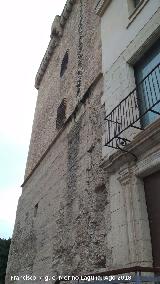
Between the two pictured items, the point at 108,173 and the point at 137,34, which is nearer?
the point at 108,173

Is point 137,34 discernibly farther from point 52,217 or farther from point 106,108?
point 52,217

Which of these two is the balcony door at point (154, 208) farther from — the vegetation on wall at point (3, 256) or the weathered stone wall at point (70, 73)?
the vegetation on wall at point (3, 256)

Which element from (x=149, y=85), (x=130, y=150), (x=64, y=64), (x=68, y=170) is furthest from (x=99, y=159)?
(x=64, y=64)

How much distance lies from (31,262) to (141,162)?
4.84 metres

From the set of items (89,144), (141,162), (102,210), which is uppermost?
(89,144)

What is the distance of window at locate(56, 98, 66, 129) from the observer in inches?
368

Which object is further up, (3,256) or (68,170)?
(68,170)

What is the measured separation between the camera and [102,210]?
17.4 feet

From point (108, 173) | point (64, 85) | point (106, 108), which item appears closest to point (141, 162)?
point (108, 173)

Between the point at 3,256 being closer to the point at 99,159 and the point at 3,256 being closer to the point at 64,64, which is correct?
the point at 64,64

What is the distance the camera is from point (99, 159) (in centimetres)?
592

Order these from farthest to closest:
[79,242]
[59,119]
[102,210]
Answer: [59,119] < [79,242] < [102,210]

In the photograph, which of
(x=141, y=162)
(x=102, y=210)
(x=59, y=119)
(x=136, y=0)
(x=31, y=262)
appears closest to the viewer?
(x=141, y=162)

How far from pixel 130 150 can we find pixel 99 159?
1274 mm
